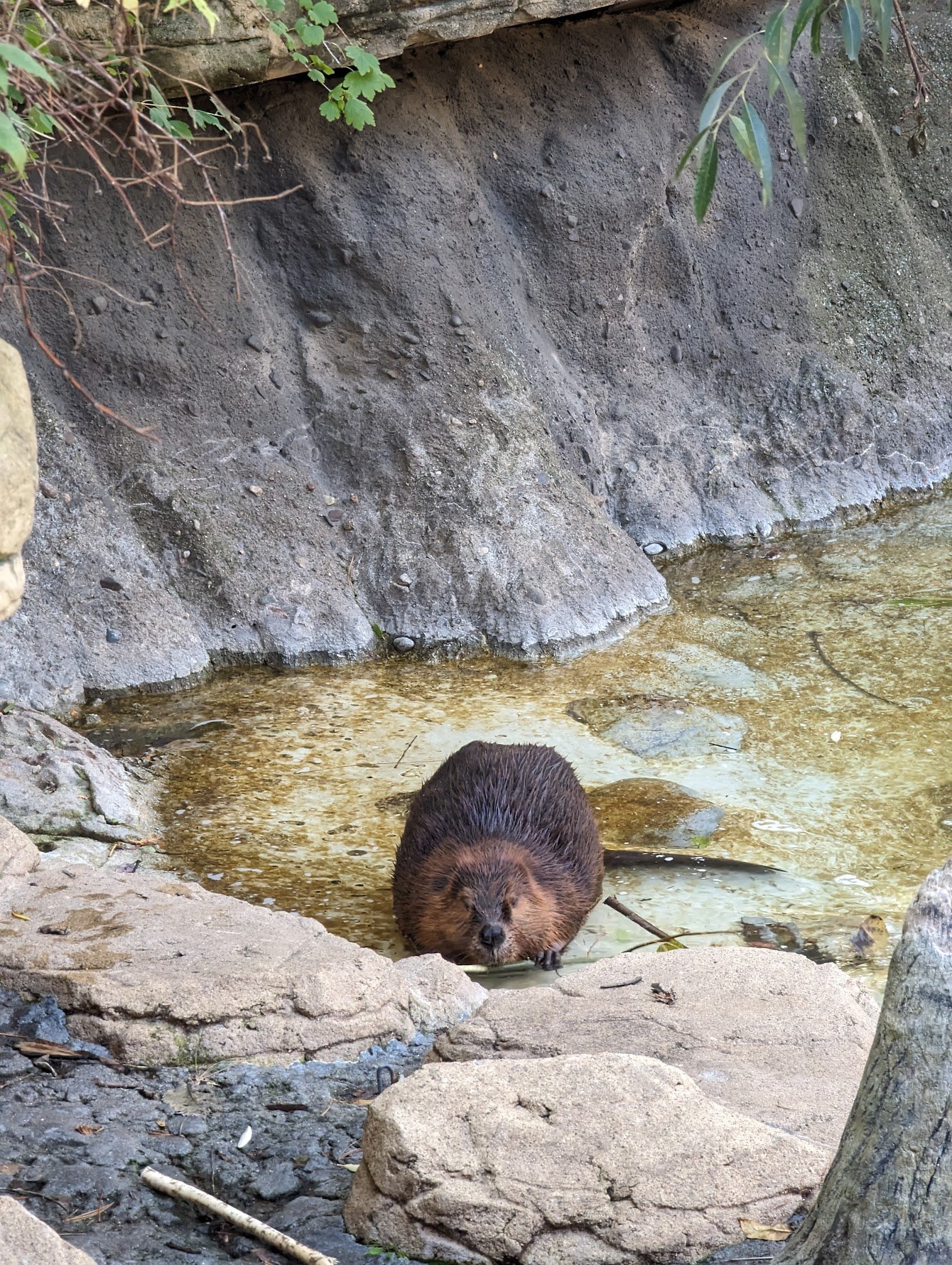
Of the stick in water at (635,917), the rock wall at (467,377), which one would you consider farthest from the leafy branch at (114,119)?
the stick in water at (635,917)

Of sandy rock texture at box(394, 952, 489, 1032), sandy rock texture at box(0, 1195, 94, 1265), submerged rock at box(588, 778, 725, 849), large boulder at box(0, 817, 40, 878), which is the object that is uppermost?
sandy rock texture at box(0, 1195, 94, 1265)

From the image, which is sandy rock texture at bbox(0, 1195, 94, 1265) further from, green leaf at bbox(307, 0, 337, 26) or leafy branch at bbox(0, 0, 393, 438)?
green leaf at bbox(307, 0, 337, 26)

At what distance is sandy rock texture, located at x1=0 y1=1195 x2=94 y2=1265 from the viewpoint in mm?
1968

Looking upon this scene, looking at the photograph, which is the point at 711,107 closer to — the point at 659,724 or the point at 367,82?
the point at 659,724

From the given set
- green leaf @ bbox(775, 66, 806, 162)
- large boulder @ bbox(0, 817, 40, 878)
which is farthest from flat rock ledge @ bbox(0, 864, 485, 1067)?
green leaf @ bbox(775, 66, 806, 162)

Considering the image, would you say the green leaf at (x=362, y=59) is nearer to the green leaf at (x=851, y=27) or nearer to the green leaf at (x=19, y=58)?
the green leaf at (x=851, y=27)

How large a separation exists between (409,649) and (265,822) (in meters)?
1.97

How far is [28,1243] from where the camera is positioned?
1.98 m

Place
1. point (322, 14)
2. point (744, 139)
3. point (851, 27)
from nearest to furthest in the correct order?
point (744, 139) < point (851, 27) < point (322, 14)

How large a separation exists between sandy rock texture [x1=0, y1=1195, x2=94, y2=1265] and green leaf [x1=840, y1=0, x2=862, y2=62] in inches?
91.2

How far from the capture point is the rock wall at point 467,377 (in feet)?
22.6

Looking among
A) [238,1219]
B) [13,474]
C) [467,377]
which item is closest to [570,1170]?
[238,1219]

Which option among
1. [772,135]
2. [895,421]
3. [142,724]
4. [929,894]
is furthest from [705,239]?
[929,894]

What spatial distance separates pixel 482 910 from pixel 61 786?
164cm
